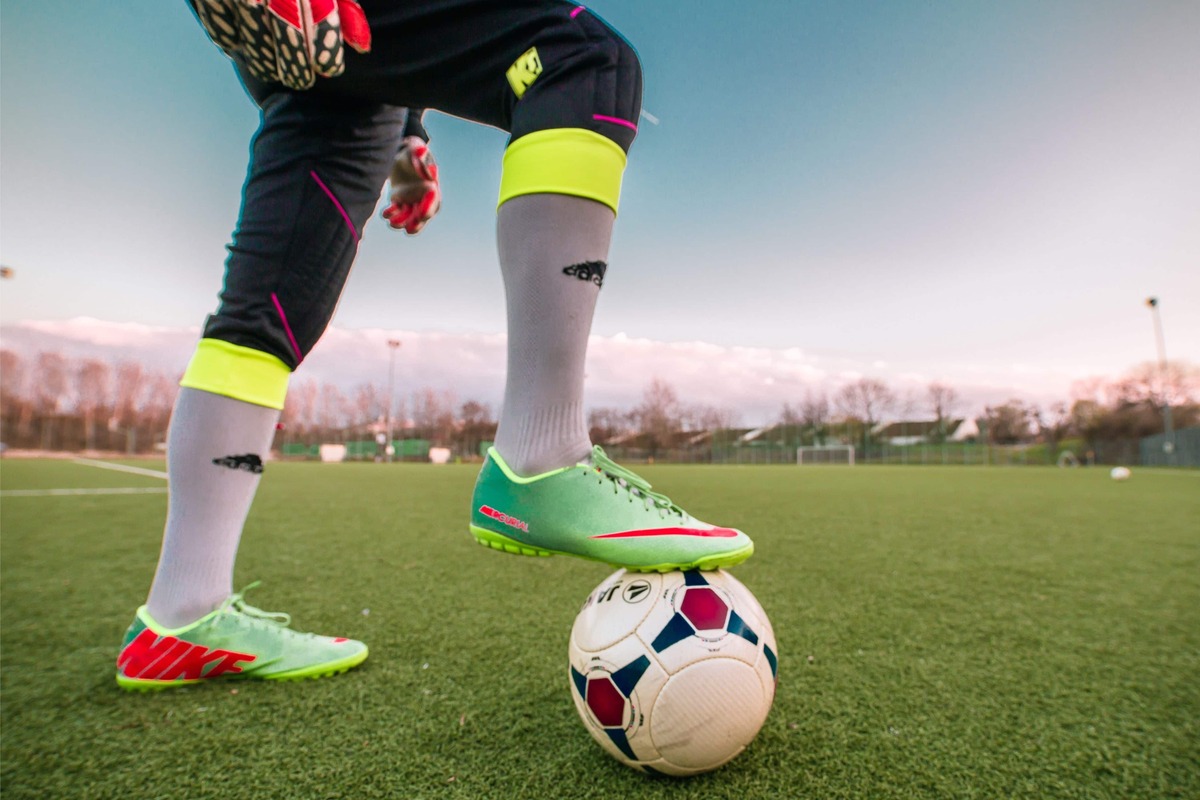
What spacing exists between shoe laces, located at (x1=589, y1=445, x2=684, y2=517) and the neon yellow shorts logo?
2.13 ft

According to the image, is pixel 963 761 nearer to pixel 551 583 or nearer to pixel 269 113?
pixel 551 583

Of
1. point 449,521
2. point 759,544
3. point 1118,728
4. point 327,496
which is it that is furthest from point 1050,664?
point 327,496

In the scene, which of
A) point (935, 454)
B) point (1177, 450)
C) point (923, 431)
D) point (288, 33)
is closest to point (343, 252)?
point (288, 33)

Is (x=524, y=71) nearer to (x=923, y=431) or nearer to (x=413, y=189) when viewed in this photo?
(x=413, y=189)

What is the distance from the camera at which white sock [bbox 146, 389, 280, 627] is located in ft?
4.20

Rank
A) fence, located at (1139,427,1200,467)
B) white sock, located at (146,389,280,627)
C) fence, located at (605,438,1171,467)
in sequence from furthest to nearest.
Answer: fence, located at (605,438,1171,467), fence, located at (1139,427,1200,467), white sock, located at (146,389,280,627)

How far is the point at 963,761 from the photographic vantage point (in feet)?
3.36

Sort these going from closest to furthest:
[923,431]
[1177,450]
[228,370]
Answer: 1. [228,370]
2. [1177,450]
3. [923,431]

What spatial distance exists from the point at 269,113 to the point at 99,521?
4234 millimetres

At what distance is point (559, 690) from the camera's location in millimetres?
1325

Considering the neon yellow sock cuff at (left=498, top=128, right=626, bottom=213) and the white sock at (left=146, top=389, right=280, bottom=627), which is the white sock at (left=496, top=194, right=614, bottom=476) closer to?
the neon yellow sock cuff at (left=498, top=128, right=626, bottom=213)

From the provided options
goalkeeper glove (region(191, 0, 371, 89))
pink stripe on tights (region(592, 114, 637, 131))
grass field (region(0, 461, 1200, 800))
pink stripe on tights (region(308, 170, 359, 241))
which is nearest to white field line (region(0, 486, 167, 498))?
grass field (region(0, 461, 1200, 800))

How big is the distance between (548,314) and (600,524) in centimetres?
37

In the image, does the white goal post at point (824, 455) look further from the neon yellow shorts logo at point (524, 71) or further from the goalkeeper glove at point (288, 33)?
the goalkeeper glove at point (288, 33)
